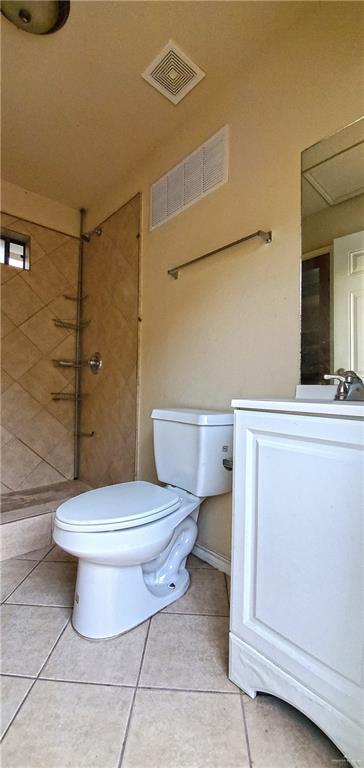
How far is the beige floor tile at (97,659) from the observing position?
83 centimetres

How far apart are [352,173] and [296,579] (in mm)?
1144

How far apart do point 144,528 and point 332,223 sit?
114 centimetres

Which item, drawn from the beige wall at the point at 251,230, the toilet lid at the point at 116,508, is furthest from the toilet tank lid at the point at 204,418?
the toilet lid at the point at 116,508

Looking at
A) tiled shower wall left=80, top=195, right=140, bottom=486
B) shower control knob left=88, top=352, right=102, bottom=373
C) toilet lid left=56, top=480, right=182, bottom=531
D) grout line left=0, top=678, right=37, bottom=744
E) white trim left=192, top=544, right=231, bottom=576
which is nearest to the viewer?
grout line left=0, top=678, right=37, bottom=744

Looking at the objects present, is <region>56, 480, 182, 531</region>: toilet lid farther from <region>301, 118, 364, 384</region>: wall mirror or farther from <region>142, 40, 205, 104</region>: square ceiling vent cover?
<region>142, 40, 205, 104</region>: square ceiling vent cover

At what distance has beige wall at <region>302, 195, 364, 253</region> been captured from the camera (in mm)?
951

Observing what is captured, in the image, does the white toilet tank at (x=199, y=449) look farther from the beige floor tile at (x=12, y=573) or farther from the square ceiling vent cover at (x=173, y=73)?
the square ceiling vent cover at (x=173, y=73)

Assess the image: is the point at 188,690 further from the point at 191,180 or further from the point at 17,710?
the point at 191,180

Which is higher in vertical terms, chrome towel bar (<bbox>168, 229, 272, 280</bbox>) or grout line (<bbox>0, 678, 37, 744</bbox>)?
chrome towel bar (<bbox>168, 229, 272, 280</bbox>)

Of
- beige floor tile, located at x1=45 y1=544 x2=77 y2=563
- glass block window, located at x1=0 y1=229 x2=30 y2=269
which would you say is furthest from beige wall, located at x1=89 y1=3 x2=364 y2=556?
glass block window, located at x1=0 y1=229 x2=30 y2=269

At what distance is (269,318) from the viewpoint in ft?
3.79

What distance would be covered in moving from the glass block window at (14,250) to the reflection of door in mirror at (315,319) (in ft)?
6.30

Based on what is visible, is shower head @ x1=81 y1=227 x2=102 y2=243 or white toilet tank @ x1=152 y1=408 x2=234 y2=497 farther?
shower head @ x1=81 y1=227 x2=102 y2=243

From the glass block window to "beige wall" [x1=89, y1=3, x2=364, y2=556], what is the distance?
1.07 meters
